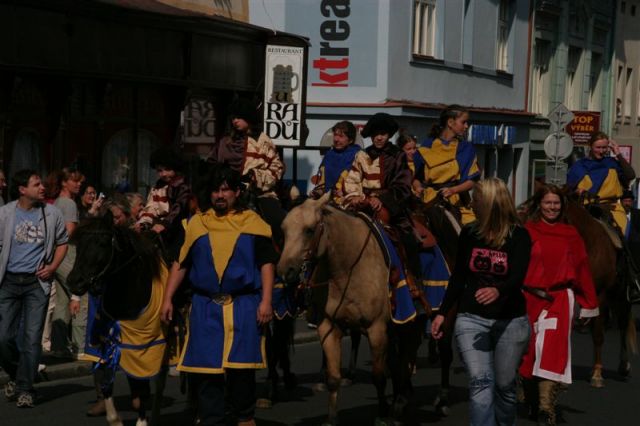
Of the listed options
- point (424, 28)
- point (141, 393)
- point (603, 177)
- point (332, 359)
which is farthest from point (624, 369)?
point (424, 28)

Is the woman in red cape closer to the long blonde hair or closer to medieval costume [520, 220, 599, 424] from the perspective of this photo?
medieval costume [520, 220, 599, 424]

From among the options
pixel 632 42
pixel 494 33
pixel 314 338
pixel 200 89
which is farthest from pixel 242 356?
pixel 632 42

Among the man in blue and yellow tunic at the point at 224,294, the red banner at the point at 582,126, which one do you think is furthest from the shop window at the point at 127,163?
the red banner at the point at 582,126

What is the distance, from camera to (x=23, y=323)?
12641mm

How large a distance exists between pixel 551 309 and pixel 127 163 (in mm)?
10519

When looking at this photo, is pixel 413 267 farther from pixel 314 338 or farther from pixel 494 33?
pixel 494 33

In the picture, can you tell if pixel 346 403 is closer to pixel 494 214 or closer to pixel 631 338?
pixel 631 338

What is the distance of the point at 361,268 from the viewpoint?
1112cm

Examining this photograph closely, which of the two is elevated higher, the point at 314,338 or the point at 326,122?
the point at 326,122

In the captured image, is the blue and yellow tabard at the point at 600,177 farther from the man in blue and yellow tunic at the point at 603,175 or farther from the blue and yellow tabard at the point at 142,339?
the blue and yellow tabard at the point at 142,339

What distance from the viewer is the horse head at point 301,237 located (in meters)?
10.2

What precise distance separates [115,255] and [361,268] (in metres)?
1.94

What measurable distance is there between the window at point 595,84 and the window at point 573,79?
217cm

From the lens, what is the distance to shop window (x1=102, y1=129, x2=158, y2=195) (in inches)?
799
